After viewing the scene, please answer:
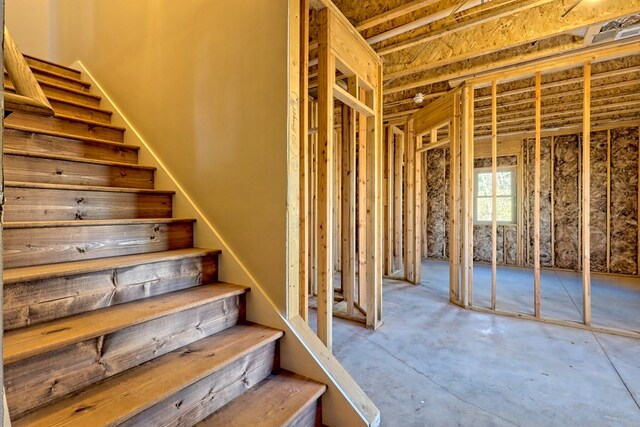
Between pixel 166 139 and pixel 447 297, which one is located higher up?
pixel 166 139

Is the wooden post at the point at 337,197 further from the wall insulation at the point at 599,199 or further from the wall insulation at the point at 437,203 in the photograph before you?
the wall insulation at the point at 599,199

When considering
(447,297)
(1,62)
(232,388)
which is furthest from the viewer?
(447,297)

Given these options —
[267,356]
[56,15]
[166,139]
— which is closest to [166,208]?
[166,139]

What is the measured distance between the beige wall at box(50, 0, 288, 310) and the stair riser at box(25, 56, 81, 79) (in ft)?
2.64

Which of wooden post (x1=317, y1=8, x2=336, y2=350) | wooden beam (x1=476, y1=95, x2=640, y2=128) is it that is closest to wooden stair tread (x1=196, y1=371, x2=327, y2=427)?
wooden post (x1=317, y1=8, x2=336, y2=350)

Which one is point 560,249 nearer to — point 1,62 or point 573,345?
point 573,345

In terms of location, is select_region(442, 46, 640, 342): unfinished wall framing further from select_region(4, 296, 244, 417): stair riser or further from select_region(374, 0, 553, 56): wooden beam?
select_region(4, 296, 244, 417): stair riser

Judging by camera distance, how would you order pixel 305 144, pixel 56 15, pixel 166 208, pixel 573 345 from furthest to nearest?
pixel 56 15 → pixel 573 345 → pixel 166 208 → pixel 305 144

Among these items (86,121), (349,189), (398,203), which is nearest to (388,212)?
(398,203)

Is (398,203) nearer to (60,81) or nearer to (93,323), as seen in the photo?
(60,81)

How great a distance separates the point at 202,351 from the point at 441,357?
2.03 m

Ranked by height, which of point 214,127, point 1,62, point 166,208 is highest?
point 214,127

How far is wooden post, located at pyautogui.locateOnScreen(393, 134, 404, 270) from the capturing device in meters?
5.82

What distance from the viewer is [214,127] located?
202 cm
